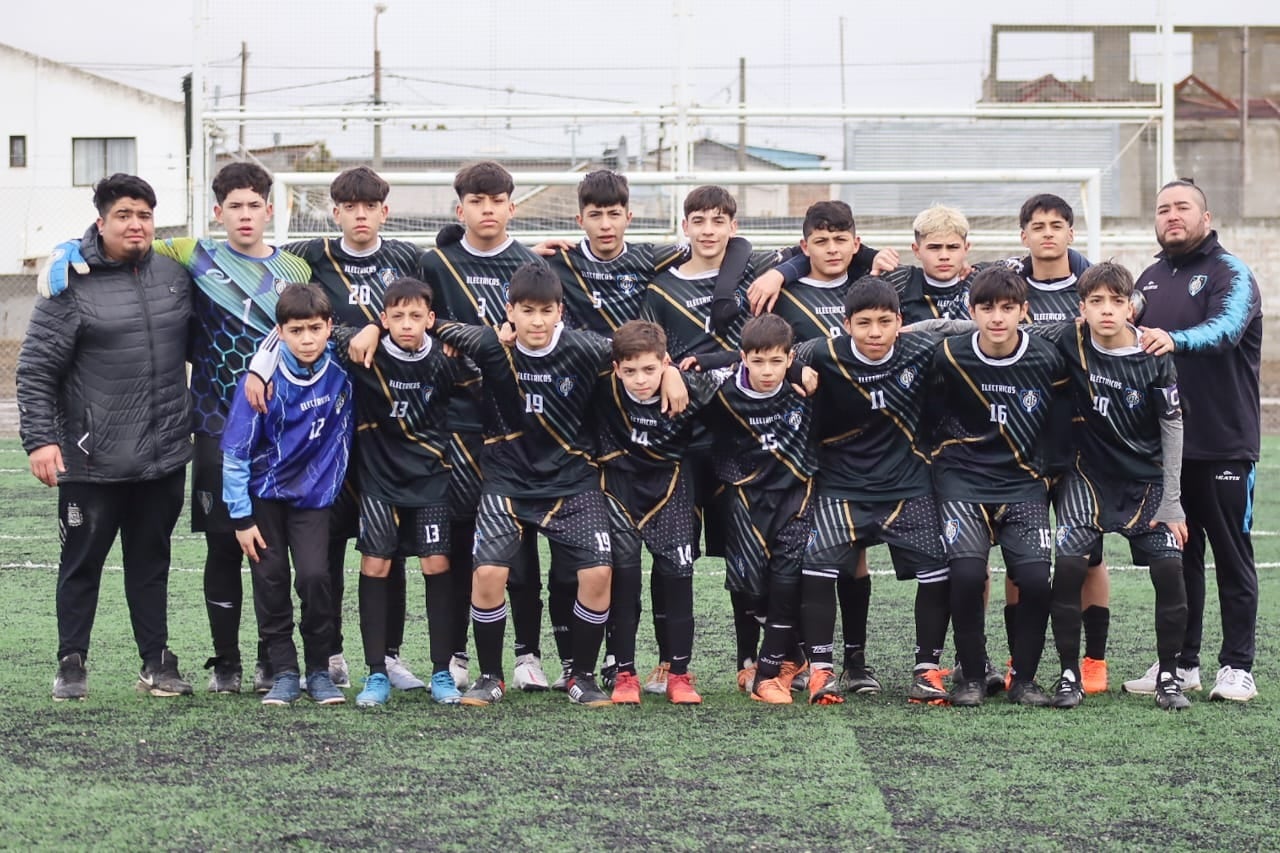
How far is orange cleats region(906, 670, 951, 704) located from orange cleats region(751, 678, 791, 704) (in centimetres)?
43

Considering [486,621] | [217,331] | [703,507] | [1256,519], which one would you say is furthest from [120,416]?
[1256,519]

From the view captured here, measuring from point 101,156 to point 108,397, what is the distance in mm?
28482

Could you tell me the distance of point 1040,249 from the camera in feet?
18.4

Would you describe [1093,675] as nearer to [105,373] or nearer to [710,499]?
[710,499]

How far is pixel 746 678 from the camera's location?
575 centimetres

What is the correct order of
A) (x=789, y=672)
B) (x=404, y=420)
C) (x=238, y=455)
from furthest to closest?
1. (x=789, y=672)
2. (x=404, y=420)
3. (x=238, y=455)

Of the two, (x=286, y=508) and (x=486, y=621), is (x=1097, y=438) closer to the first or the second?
(x=486, y=621)

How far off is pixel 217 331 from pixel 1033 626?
2.97 meters

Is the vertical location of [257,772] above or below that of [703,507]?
below

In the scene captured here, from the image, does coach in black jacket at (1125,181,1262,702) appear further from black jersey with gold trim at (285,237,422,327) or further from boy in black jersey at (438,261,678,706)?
black jersey with gold trim at (285,237,422,327)

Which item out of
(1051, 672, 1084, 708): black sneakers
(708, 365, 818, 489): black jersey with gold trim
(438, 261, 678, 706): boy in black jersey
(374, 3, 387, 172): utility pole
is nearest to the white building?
(374, 3, 387, 172): utility pole

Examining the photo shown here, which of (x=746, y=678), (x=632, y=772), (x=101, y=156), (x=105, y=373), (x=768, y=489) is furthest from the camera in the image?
(x=101, y=156)

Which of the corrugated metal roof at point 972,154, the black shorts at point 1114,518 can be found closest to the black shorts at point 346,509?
the black shorts at point 1114,518

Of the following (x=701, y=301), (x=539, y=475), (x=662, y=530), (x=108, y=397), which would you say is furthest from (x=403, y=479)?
(x=701, y=301)
